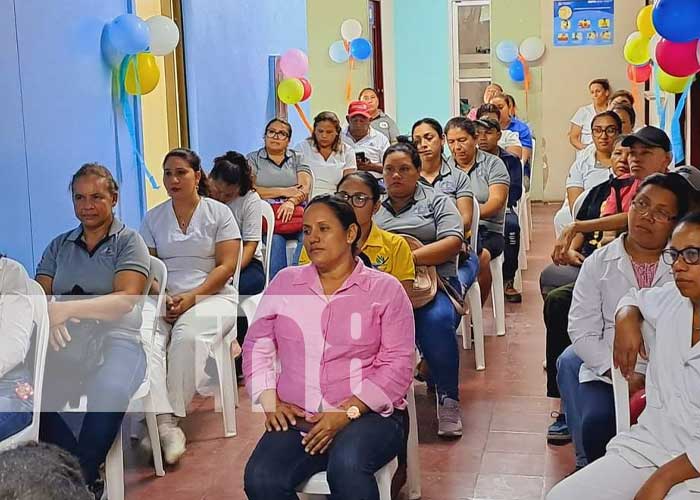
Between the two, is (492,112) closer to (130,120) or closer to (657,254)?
(130,120)

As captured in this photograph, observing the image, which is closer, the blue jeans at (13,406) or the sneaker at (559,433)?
the blue jeans at (13,406)

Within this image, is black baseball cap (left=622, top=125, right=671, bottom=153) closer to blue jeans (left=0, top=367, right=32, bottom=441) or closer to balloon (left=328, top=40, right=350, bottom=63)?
blue jeans (left=0, top=367, right=32, bottom=441)

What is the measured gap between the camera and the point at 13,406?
2.65 metres

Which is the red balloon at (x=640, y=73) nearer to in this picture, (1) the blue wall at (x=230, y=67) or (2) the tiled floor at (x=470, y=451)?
(1) the blue wall at (x=230, y=67)

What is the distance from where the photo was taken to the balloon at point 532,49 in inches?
366

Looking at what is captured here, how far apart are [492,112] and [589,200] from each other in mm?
2889

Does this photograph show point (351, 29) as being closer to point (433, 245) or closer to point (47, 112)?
point (47, 112)

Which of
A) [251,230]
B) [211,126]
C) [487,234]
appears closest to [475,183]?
[487,234]

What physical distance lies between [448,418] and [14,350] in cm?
160

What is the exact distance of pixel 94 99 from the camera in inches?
171

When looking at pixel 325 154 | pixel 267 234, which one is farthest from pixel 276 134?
pixel 267 234

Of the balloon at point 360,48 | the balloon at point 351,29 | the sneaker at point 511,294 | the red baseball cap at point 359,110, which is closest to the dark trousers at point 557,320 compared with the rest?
the sneaker at point 511,294

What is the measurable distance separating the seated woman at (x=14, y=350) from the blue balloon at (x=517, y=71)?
283 inches

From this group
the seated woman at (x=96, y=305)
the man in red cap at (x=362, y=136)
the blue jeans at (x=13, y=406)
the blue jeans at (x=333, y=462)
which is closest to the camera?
the blue jeans at (x=333, y=462)
